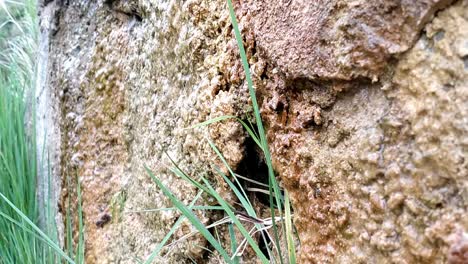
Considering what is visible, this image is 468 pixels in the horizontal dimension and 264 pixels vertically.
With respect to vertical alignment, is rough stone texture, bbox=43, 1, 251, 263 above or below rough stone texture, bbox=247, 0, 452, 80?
below

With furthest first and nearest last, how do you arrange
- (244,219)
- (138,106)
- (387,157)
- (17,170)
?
(17,170)
(138,106)
(244,219)
(387,157)

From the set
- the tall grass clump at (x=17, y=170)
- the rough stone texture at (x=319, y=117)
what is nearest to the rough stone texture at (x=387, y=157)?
the rough stone texture at (x=319, y=117)

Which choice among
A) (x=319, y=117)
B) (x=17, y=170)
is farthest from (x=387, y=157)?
(x=17, y=170)

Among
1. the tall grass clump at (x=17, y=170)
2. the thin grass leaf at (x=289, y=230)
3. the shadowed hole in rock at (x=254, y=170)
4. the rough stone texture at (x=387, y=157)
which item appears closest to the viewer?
the rough stone texture at (x=387, y=157)

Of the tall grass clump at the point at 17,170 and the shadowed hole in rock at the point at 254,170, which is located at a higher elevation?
the shadowed hole in rock at the point at 254,170

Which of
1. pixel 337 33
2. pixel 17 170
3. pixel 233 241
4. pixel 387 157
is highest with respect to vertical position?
pixel 337 33

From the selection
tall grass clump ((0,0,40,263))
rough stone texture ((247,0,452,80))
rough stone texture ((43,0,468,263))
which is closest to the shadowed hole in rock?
rough stone texture ((43,0,468,263))

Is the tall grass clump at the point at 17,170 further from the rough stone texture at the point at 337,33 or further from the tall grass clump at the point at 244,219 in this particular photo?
the rough stone texture at the point at 337,33

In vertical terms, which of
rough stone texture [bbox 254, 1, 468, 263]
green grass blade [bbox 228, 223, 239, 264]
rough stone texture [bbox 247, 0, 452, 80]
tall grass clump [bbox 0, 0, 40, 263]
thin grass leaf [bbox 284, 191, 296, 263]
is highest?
rough stone texture [bbox 247, 0, 452, 80]

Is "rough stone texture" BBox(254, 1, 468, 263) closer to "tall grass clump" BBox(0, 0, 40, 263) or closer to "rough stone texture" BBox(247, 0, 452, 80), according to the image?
"rough stone texture" BBox(247, 0, 452, 80)

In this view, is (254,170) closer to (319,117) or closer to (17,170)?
(319,117)
